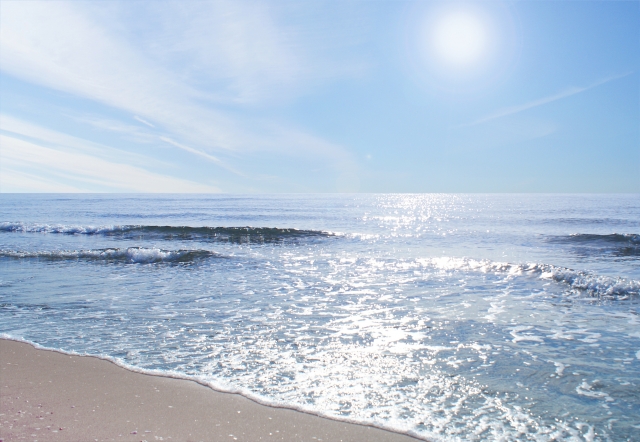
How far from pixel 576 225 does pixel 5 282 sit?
138 feet

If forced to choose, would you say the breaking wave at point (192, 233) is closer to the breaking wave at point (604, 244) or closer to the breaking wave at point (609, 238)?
the breaking wave at point (604, 244)

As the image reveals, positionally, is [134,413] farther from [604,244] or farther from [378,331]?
[604,244]

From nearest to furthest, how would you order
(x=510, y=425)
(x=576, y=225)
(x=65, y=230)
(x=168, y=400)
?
(x=510, y=425)
(x=168, y=400)
(x=65, y=230)
(x=576, y=225)

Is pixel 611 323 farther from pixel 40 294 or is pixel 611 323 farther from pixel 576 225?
pixel 576 225

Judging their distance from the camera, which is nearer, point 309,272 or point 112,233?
point 309,272

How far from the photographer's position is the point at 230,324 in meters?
8.55

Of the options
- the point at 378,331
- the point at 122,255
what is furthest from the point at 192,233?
the point at 378,331

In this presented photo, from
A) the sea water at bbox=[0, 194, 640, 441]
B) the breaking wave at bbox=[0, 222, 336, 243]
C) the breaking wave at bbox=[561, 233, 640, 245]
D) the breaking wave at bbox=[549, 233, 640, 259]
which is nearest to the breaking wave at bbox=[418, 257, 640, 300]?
the sea water at bbox=[0, 194, 640, 441]

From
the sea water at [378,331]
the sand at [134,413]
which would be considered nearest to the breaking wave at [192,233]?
the sea water at [378,331]

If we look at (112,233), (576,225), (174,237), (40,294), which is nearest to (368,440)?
(40,294)

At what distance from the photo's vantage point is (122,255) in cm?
1991

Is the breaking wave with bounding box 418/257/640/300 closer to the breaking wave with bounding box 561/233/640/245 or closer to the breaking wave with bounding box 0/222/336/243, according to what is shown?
the breaking wave with bounding box 561/233/640/245

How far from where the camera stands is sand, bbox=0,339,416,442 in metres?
4.24

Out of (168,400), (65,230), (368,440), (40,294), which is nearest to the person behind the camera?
(368,440)
